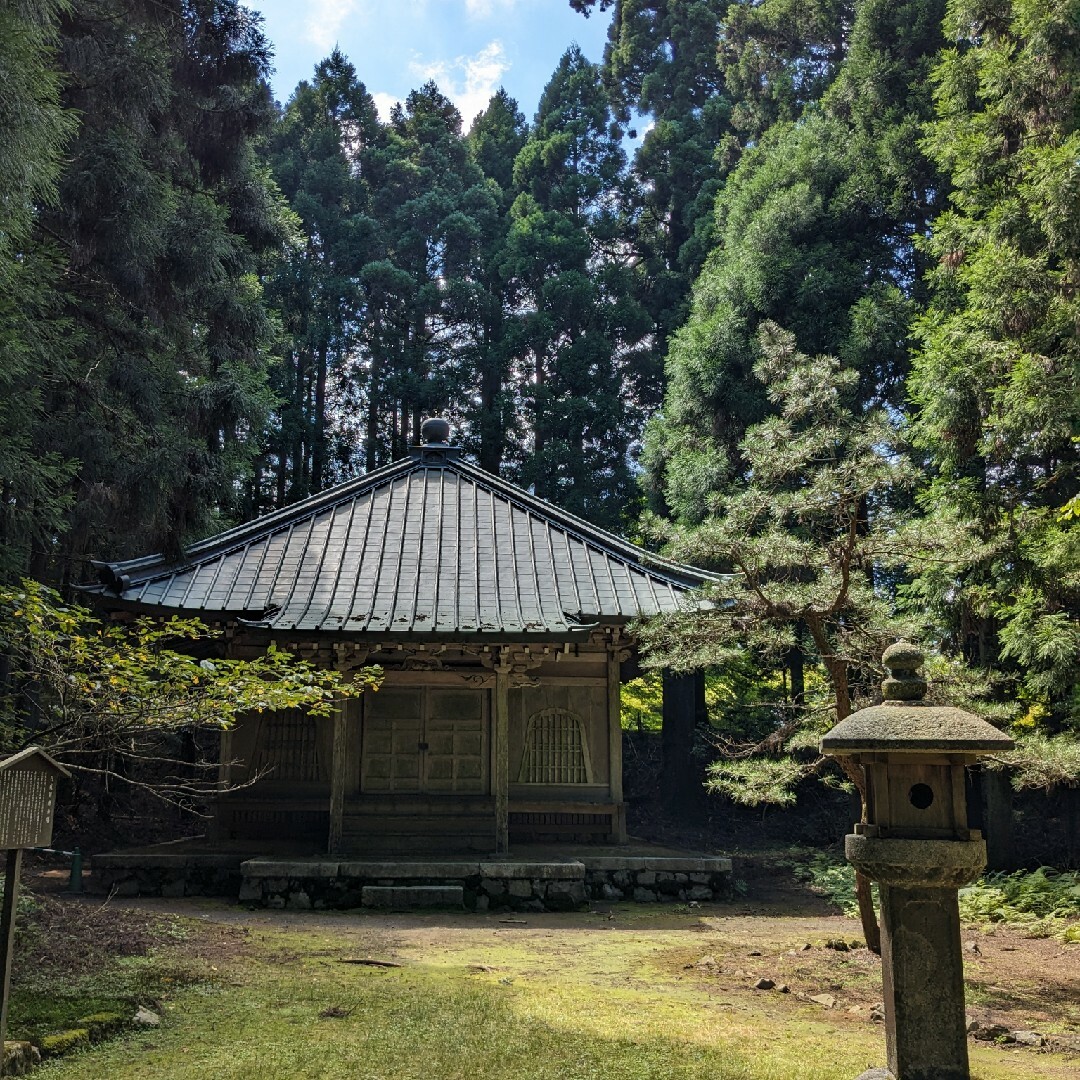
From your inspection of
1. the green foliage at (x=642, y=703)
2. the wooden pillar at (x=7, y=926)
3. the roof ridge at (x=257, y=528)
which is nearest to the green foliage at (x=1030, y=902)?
the wooden pillar at (x=7, y=926)

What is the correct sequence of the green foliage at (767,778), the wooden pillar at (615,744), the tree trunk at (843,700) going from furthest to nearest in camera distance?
the wooden pillar at (615,744) < the green foliage at (767,778) < the tree trunk at (843,700)

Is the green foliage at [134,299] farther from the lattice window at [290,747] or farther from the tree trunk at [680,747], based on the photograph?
the tree trunk at [680,747]

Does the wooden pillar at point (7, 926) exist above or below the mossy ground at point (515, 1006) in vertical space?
above

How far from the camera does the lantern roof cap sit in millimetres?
4633

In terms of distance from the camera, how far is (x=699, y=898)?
10.9 m

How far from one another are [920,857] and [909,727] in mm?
633

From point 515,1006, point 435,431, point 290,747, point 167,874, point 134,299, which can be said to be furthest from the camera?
point 435,431

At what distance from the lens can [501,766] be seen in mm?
10828

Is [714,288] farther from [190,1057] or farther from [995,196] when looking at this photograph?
[190,1057]

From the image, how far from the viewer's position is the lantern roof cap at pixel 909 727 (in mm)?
4633

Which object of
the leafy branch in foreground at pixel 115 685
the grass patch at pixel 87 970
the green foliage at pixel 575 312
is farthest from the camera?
the green foliage at pixel 575 312

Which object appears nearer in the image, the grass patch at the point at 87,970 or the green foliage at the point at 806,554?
the grass patch at the point at 87,970

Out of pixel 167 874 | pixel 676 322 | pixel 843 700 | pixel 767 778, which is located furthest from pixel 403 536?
pixel 676 322

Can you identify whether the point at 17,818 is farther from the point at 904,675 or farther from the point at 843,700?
the point at 843,700
